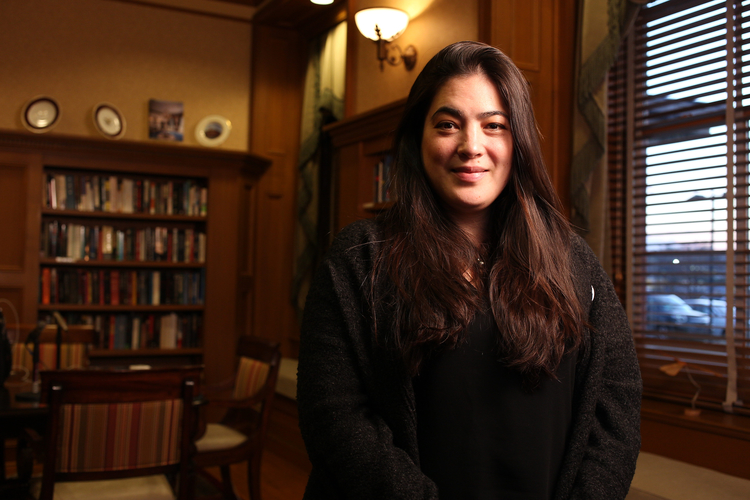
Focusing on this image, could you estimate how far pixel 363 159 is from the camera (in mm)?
4680

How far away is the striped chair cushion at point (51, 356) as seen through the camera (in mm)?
3713

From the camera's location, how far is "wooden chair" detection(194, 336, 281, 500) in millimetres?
3348

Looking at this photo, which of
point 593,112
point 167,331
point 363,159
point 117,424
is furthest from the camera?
point 167,331

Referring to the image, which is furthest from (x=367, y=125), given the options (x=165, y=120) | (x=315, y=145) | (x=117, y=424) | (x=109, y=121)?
(x=117, y=424)

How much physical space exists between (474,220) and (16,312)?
4590 millimetres

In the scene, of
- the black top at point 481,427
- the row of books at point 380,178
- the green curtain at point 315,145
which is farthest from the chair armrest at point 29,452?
the green curtain at point 315,145

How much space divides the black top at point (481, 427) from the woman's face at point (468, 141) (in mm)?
234

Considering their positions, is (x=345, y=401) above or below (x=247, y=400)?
above

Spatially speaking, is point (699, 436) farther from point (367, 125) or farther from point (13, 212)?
point (13, 212)

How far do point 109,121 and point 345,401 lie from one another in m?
5.02

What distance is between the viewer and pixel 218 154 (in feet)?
17.6

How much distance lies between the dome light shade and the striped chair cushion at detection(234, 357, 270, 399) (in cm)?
218

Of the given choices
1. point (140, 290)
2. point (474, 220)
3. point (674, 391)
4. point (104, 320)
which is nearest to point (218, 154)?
point (140, 290)

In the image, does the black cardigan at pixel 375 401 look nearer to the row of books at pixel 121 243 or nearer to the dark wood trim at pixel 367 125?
the dark wood trim at pixel 367 125
